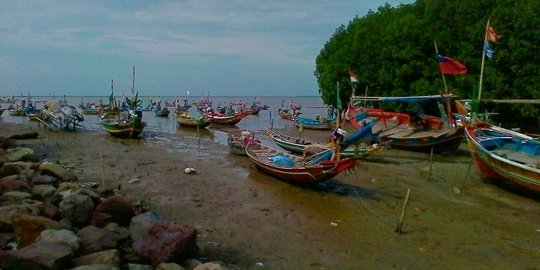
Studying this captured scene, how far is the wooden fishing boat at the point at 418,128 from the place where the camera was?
23.1 meters

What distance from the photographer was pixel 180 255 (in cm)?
805

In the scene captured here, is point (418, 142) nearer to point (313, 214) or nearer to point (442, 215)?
point (442, 215)

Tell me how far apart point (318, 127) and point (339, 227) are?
27821 mm

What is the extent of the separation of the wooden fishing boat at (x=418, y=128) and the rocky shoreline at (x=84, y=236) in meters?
15.1

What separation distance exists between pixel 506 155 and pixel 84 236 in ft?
48.8

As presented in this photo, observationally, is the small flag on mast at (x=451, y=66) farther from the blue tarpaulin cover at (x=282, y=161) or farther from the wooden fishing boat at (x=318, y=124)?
the wooden fishing boat at (x=318, y=124)

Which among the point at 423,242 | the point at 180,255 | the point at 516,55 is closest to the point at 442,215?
the point at 423,242

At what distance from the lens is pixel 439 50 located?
32000 mm

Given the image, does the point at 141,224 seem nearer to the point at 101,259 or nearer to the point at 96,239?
the point at 96,239

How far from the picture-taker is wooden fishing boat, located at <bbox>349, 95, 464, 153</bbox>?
909 inches

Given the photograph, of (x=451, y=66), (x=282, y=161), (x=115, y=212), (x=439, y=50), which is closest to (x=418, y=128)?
(x=451, y=66)

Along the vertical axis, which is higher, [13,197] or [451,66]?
[451,66]

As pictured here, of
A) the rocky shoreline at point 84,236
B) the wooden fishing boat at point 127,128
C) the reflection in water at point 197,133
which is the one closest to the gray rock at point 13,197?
the rocky shoreline at point 84,236

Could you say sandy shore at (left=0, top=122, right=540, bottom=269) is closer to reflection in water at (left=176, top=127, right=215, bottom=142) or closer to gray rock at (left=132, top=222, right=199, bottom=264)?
gray rock at (left=132, top=222, right=199, bottom=264)
